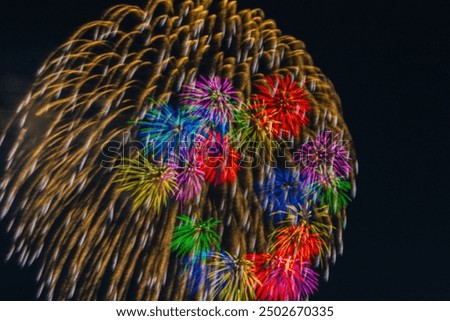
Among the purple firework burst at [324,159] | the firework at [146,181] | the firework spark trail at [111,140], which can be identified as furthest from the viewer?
the purple firework burst at [324,159]

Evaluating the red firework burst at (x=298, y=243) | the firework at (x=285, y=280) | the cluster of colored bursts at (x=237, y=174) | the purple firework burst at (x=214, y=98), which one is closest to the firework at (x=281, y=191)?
the cluster of colored bursts at (x=237, y=174)

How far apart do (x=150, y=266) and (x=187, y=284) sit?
319 mm

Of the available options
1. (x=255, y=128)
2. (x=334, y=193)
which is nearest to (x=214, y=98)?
(x=255, y=128)

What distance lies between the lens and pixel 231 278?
4.77 meters

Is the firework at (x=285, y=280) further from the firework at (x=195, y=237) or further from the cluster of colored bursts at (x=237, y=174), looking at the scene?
the firework at (x=195, y=237)

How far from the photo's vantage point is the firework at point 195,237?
4.65 metres

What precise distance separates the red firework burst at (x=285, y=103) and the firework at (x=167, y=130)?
0.58 metres

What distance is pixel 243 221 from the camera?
470 cm

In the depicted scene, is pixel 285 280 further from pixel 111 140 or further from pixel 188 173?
pixel 111 140

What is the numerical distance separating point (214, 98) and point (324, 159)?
1013 millimetres

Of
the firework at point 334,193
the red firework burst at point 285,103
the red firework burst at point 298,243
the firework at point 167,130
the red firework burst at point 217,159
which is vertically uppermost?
the red firework burst at point 285,103

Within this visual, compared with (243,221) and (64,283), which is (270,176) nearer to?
(243,221)

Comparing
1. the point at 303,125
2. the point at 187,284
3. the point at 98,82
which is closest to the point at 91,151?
the point at 98,82

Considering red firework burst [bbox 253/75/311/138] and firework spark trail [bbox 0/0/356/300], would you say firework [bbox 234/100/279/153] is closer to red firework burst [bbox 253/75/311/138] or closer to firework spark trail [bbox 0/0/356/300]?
red firework burst [bbox 253/75/311/138]
